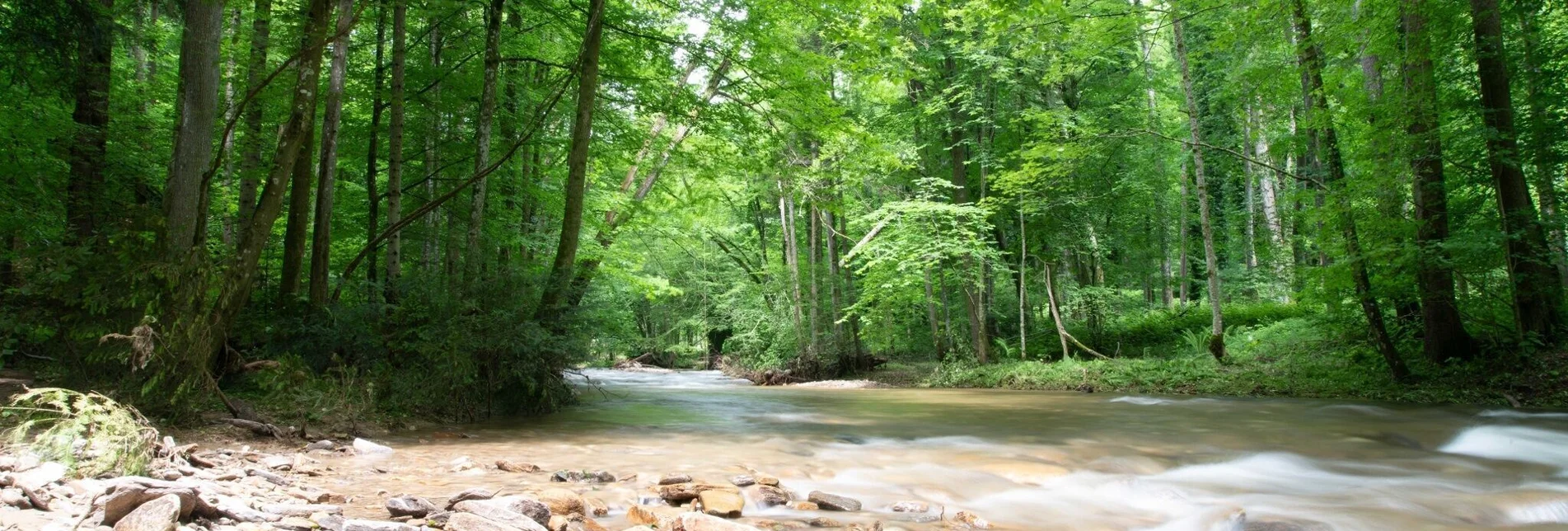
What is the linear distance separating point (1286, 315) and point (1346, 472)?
45.9 feet

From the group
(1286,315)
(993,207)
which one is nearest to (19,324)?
(993,207)

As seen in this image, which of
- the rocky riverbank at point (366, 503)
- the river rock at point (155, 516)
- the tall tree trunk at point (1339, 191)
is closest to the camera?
the river rock at point (155, 516)

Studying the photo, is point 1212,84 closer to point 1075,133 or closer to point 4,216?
point 1075,133

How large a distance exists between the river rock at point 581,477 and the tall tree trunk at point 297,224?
559cm

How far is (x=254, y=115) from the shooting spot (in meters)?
9.70

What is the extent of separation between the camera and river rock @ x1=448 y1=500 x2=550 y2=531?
3.45m

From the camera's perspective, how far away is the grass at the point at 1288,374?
948 cm

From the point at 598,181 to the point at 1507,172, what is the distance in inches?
632

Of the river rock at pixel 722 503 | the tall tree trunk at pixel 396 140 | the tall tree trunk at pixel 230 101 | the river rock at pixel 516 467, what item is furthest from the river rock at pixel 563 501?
the tall tree trunk at pixel 230 101

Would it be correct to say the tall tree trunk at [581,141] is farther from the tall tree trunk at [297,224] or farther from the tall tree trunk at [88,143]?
the tall tree trunk at [88,143]

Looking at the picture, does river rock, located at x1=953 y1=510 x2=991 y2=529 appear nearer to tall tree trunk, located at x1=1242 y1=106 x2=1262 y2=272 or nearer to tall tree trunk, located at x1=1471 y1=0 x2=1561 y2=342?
tall tree trunk, located at x1=1471 y1=0 x2=1561 y2=342

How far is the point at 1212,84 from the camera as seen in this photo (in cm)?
2278

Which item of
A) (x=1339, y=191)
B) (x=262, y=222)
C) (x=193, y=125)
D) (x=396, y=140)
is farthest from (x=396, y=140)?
(x=1339, y=191)

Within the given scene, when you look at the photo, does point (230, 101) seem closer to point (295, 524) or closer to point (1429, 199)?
point (295, 524)
